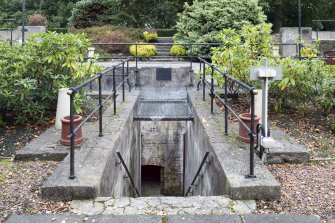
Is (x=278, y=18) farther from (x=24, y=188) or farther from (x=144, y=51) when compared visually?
(x=24, y=188)

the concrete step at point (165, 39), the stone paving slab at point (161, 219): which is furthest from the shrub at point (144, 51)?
the stone paving slab at point (161, 219)

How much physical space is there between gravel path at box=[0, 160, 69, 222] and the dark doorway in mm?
6440

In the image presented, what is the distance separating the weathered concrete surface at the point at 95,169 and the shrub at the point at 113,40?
11.5 metres

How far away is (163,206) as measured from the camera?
3539 mm

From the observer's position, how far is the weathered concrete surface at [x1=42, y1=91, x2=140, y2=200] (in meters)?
3.68

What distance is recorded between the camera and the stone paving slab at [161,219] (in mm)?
3244

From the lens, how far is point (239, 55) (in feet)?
23.3

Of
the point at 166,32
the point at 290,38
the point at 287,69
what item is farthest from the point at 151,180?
the point at 166,32

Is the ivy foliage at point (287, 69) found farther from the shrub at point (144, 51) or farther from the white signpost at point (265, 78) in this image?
the shrub at point (144, 51)

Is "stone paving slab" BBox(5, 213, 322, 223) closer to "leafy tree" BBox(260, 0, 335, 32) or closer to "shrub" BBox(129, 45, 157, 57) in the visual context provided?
"shrub" BBox(129, 45, 157, 57)

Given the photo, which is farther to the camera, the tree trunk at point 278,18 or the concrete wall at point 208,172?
the tree trunk at point 278,18

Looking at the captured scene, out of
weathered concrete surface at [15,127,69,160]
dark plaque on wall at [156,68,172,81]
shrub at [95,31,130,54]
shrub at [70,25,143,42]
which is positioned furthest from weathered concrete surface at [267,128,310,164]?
shrub at [70,25,143,42]

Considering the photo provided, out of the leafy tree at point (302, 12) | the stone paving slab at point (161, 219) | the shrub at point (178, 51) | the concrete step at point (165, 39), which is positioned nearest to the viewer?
the stone paving slab at point (161, 219)

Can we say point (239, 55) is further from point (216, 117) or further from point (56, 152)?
point (56, 152)
